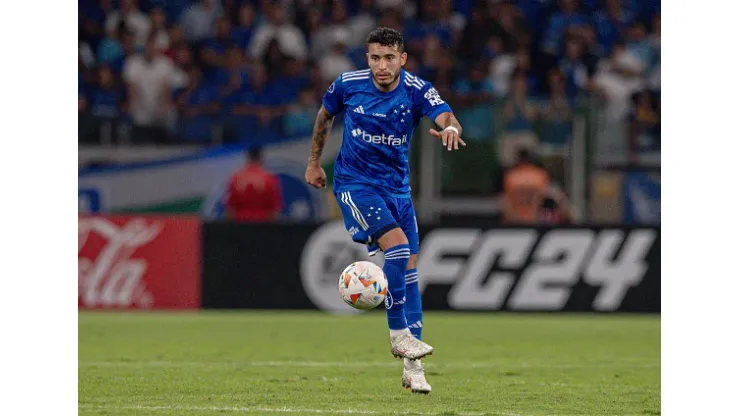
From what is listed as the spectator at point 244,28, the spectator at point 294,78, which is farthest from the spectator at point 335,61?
the spectator at point 244,28

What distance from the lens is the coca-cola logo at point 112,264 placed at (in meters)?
14.9

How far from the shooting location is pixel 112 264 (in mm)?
15016

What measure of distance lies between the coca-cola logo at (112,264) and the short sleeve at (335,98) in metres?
7.60

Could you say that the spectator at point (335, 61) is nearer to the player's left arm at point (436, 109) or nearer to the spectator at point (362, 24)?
the spectator at point (362, 24)

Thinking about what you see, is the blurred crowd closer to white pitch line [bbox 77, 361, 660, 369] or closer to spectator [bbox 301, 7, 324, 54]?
spectator [bbox 301, 7, 324, 54]

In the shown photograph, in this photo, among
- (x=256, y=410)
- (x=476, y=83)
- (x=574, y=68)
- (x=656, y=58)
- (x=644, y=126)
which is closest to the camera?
(x=256, y=410)

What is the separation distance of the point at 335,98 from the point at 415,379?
74.9 inches

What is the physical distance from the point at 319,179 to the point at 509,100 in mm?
7265

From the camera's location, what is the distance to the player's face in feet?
24.9

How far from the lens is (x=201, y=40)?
61.3 ft

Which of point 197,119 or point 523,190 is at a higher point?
point 197,119

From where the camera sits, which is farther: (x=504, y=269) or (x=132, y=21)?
(x=132, y=21)

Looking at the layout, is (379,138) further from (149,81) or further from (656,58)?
(656,58)

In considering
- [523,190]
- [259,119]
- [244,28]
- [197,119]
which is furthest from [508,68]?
[197,119]
